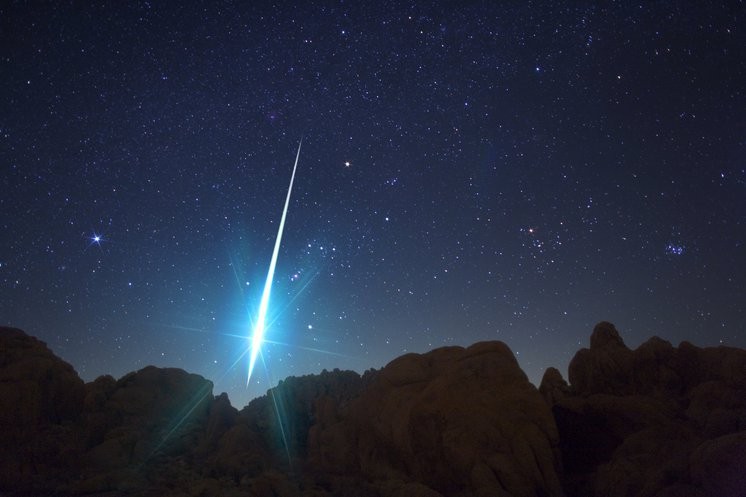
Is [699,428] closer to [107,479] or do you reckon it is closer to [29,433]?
[107,479]

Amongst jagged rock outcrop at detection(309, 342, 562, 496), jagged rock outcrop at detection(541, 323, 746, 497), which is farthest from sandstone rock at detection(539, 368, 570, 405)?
jagged rock outcrop at detection(309, 342, 562, 496)

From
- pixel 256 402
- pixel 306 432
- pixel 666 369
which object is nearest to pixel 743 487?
pixel 666 369

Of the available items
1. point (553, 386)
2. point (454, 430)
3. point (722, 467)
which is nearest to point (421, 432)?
point (454, 430)

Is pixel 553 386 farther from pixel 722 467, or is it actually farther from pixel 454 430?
pixel 722 467

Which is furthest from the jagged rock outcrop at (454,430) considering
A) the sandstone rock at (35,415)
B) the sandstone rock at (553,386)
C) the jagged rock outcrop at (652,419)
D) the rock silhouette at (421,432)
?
the sandstone rock at (35,415)

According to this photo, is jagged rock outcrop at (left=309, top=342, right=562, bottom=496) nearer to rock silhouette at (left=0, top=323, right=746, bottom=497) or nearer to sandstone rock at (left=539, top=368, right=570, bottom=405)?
rock silhouette at (left=0, top=323, right=746, bottom=497)

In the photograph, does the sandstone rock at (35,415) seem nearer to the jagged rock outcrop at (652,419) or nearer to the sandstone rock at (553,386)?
the jagged rock outcrop at (652,419)

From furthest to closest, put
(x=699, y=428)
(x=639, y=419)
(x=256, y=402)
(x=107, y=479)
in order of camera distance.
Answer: (x=256, y=402), (x=107, y=479), (x=639, y=419), (x=699, y=428)
